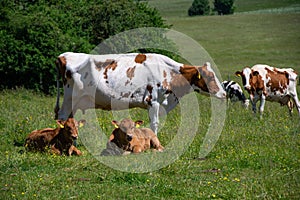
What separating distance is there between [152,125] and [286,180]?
5.11m

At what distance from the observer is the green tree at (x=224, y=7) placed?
89062 mm

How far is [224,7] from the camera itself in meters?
89.7

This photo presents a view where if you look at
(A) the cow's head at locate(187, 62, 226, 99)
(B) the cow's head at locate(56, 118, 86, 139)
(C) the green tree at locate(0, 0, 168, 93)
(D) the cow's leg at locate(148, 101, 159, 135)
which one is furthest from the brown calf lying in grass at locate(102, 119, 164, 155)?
(C) the green tree at locate(0, 0, 168, 93)

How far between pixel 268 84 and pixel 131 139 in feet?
29.2

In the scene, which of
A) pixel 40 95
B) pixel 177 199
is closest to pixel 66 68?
pixel 177 199

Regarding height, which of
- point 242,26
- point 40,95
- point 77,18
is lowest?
point 242,26

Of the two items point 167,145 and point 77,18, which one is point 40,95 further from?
point 167,145

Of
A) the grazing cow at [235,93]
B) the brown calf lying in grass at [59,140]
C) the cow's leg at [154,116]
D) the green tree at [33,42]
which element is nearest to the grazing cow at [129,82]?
the cow's leg at [154,116]

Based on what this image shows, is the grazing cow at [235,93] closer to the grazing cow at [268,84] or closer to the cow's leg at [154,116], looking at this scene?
the grazing cow at [268,84]

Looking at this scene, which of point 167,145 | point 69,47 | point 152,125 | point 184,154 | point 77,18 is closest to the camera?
point 184,154

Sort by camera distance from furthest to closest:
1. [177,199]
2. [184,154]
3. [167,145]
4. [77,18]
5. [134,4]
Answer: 1. [134,4]
2. [77,18]
3. [167,145]
4. [184,154]
5. [177,199]

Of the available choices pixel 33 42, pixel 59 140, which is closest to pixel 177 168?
pixel 59 140

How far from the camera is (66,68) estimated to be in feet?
46.5

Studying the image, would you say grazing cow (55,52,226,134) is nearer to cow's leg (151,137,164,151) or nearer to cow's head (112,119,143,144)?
cow's leg (151,137,164,151)
